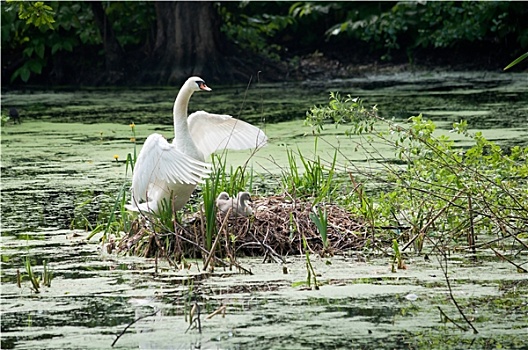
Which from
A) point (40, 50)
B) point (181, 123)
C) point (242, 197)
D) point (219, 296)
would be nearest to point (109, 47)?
point (40, 50)

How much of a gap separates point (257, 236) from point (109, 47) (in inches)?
427

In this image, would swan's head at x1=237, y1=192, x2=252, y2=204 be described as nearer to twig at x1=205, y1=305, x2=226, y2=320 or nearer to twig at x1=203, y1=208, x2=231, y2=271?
twig at x1=203, y1=208, x2=231, y2=271

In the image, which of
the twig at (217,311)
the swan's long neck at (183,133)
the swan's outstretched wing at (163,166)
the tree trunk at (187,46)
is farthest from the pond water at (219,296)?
the tree trunk at (187,46)

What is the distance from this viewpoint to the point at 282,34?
57.0 ft

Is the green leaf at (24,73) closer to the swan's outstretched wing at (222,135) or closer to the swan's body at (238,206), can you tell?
the swan's outstretched wing at (222,135)

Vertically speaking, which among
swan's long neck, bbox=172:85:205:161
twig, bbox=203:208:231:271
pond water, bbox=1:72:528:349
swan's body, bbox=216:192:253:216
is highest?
swan's long neck, bbox=172:85:205:161

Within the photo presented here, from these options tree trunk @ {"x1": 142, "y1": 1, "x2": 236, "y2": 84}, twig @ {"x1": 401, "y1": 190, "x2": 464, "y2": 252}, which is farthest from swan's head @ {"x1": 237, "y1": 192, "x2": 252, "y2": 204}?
tree trunk @ {"x1": 142, "y1": 1, "x2": 236, "y2": 84}

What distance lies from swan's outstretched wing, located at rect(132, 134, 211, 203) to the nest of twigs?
0.18 metres

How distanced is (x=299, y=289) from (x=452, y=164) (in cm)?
114

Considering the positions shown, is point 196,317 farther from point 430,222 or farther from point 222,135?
point 222,135

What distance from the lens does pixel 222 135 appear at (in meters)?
5.74

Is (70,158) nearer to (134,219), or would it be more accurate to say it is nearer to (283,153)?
(283,153)

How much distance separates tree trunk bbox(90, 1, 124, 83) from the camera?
15.2 meters

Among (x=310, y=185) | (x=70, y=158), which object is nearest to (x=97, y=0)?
(x=70, y=158)
